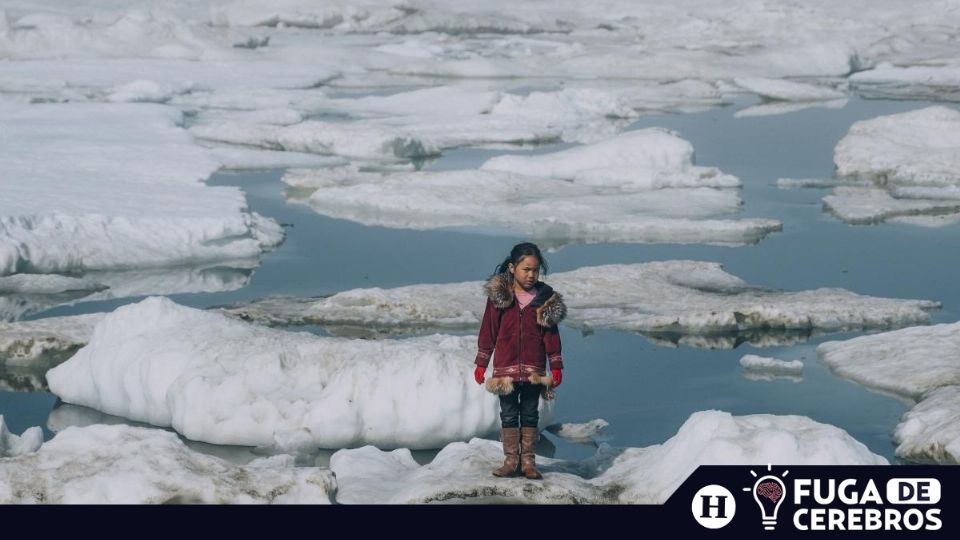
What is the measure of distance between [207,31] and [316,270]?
51.3ft

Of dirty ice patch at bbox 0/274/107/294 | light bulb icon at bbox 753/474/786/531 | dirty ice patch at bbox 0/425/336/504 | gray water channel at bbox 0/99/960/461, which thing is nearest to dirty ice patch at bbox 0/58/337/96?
gray water channel at bbox 0/99/960/461

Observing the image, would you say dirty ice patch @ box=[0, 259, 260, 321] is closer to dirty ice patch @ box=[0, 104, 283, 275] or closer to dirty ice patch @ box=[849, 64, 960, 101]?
dirty ice patch @ box=[0, 104, 283, 275]

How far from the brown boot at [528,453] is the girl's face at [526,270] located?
478 millimetres

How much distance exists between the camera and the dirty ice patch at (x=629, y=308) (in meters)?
8.34

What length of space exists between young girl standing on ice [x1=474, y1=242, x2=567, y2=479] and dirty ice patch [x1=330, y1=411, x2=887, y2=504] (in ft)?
0.59

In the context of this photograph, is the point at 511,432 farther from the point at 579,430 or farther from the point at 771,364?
the point at 771,364

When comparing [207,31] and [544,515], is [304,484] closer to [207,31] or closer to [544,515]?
[544,515]

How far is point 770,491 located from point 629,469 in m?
0.96

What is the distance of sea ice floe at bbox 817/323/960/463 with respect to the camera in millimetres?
6059

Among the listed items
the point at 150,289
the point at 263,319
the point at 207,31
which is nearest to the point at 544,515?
the point at 263,319

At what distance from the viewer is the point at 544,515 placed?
4590 millimetres

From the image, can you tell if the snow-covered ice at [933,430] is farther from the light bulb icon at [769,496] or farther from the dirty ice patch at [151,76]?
the dirty ice patch at [151,76]

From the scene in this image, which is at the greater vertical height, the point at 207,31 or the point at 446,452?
the point at 207,31

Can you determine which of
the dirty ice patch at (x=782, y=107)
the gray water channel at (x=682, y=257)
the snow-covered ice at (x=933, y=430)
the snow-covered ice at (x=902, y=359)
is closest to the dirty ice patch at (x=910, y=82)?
the dirty ice patch at (x=782, y=107)
